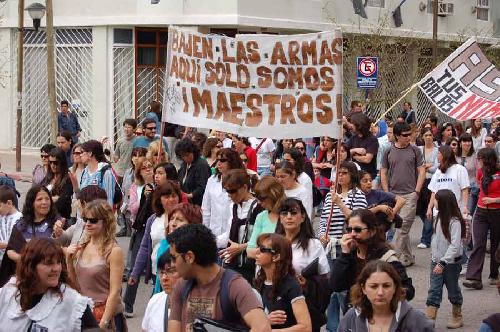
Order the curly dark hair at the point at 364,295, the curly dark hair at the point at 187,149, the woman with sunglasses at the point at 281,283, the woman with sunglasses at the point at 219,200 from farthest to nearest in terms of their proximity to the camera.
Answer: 1. the curly dark hair at the point at 187,149
2. the woman with sunglasses at the point at 219,200
3. the woman with sunglasses at the point at 281,283
4. the curly dark hair at the point at 364,295

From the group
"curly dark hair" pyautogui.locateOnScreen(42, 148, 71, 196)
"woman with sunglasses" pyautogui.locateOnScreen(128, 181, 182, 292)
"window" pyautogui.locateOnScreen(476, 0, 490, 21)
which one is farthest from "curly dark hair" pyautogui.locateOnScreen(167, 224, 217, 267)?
"window" pyautogui.locateOnScreen(476, 0, 490, 21)

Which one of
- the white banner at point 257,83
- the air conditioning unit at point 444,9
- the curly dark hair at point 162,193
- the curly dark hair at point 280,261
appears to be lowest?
the curly dark hair at point 280,261


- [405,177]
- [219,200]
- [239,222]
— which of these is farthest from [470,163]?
[239,222]

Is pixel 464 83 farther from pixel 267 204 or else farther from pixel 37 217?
pixel 37 217

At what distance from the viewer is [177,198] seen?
Answer: 1003cm

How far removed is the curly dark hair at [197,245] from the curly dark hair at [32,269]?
0.62 metres

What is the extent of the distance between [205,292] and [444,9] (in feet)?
124

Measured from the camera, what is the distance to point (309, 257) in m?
8.55

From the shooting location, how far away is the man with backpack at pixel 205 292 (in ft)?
19.6

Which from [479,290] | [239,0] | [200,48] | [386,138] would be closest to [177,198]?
[200,48]

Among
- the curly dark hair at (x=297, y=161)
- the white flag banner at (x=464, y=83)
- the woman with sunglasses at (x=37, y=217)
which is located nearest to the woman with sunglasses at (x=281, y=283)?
the woman with sunglasses at (x=37, y=217)

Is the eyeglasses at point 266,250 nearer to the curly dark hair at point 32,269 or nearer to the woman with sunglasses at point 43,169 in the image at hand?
the curly dark hair at point 32,269

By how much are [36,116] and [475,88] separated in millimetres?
18614

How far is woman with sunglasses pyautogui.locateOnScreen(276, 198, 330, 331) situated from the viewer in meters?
8.20
